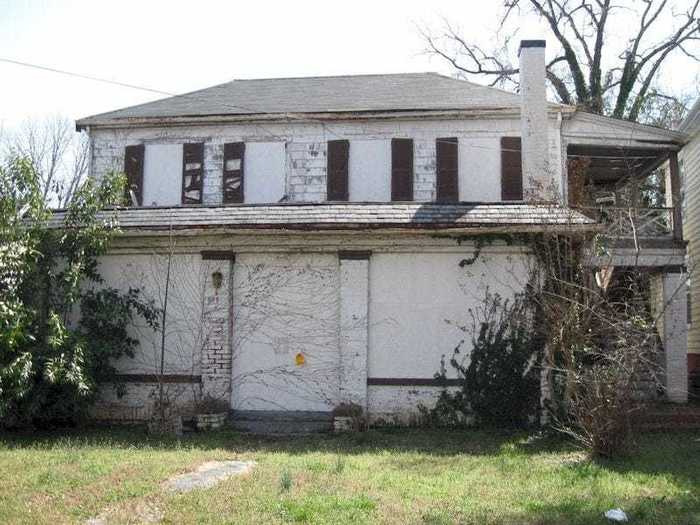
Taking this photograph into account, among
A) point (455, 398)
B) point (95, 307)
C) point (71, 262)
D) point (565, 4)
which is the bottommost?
point (455, 398)

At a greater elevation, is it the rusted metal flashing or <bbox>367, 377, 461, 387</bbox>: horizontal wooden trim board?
the rusted metal flashing

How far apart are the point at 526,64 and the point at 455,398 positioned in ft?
27.2

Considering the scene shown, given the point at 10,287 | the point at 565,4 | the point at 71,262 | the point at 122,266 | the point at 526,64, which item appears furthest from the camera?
the point at 565,4

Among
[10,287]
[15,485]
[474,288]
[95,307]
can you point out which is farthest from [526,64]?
[15,485]

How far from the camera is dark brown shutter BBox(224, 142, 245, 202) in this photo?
669 inches

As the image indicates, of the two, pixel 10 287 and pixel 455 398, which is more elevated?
pixel 10 287

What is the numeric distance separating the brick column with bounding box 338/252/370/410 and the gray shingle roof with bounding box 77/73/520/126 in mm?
6746

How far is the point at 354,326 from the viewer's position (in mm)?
10711

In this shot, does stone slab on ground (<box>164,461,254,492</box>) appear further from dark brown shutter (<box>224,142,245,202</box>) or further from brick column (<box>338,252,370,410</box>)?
dark brown shutter (<box>224,142,245,202</box>)

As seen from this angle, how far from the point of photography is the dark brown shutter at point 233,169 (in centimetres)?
1698

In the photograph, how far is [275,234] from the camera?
10781 millimetres

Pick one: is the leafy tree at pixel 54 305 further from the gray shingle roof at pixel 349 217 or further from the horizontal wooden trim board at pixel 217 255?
the horizontal wooden trim board at pixel 217 255

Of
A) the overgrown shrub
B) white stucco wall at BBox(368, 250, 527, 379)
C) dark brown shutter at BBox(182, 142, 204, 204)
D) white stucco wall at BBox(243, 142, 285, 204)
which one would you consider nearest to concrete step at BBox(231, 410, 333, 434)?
white stucco wall at BBox(368, 250, 527, 379)

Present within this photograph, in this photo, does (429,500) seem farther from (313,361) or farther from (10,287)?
(10,287)
